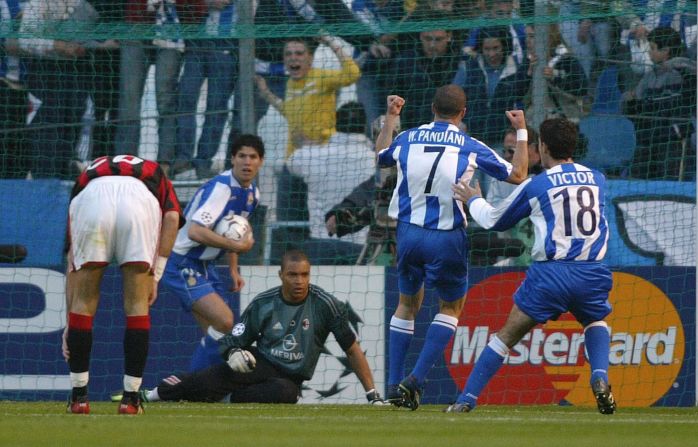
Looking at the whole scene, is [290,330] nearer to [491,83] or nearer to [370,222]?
[370,222]

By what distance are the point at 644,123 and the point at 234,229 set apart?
3.91 metres

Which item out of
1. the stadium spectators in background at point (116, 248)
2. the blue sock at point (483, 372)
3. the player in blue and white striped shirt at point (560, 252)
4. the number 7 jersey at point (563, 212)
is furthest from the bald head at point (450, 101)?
the stadium spectators in background at point (116, 248)

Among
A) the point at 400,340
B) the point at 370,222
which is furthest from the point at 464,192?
the point at 370,222

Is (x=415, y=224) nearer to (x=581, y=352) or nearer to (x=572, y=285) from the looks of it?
(x=572, y=285)

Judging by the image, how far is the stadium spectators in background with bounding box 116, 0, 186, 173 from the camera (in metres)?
11.5

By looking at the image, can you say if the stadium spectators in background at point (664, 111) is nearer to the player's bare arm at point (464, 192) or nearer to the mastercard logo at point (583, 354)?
the mastercard logo at point (583, 354)

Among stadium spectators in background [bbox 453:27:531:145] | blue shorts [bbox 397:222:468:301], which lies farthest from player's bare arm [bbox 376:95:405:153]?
stadium spectators in background [bbox 453:27:531:145]

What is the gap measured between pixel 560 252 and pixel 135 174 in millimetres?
2500

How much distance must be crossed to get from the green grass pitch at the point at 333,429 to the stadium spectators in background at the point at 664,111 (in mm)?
4175

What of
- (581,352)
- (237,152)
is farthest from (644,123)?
(237,152)

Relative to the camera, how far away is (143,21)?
466 inches

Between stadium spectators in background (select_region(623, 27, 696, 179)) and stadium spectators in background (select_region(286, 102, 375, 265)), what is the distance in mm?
2392

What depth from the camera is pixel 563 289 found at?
761cm

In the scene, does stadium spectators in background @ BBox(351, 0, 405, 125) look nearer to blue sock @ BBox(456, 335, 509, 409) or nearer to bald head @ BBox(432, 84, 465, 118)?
bald head @ BBox(432, 84, 465, 118)
